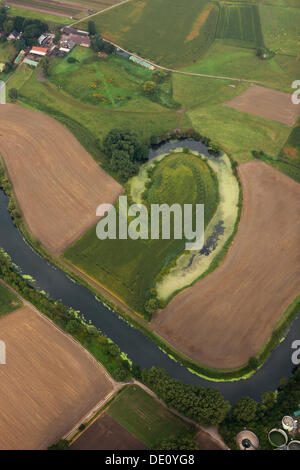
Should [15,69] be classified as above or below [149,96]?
above

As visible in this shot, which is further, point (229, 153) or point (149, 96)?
point (149, 96)

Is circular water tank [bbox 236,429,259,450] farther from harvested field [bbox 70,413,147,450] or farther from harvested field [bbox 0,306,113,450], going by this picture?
harvested field [bbox 0,306,113,450]

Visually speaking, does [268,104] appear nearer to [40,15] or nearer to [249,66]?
[249,66]

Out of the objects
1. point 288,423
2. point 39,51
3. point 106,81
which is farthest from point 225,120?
point 288,423

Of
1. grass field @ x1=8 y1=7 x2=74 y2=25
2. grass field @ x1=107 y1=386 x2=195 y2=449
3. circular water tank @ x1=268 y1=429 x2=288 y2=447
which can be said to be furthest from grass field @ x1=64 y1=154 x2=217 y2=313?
grass field @ x1=8 y1=7 x2=74 y2=25

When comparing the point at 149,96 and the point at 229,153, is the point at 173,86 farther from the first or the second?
the point at 229,153

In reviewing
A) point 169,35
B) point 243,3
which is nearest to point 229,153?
point 169,35

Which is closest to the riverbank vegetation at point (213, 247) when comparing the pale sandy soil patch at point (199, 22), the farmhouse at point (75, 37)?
the pale sandy soil patch at point (199, 22)

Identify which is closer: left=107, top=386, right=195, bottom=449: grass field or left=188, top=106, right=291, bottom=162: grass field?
left=107, top=386, right=195, bottom=449: grass field
